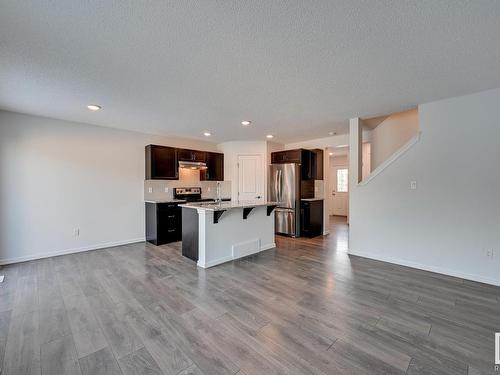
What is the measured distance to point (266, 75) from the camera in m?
2.46

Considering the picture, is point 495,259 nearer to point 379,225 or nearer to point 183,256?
point 379,225

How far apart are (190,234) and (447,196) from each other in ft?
13.0

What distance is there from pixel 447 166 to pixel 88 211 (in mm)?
6161

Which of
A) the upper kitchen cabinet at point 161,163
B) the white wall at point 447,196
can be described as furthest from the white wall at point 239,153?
the white wall at point 447,196

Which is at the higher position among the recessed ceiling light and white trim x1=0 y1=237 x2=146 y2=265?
the recessed ceiling light

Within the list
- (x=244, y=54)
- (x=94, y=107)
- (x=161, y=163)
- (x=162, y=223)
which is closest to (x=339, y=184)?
(x=161, y=163)

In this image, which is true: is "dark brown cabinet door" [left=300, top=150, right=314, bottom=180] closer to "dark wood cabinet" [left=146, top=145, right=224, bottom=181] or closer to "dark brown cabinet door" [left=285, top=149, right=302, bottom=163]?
"dark brown cabinet door" [left=285, top=149, right=302, bottom=163]

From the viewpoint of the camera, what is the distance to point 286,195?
222 inches

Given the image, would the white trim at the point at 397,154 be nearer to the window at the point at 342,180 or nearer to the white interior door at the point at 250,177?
the white interior door at the point at 250,177

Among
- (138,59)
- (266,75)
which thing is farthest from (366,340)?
(138,59)

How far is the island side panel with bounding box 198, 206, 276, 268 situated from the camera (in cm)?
353

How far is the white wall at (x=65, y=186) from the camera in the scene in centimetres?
369

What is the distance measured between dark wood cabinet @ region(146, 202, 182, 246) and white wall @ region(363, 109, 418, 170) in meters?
4.62

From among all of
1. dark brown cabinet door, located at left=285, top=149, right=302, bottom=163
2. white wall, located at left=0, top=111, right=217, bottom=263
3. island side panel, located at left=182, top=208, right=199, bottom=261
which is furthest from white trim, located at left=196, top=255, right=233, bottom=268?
dark brown cabinet door, located at left=285, top=149, right=302, bottom=163
